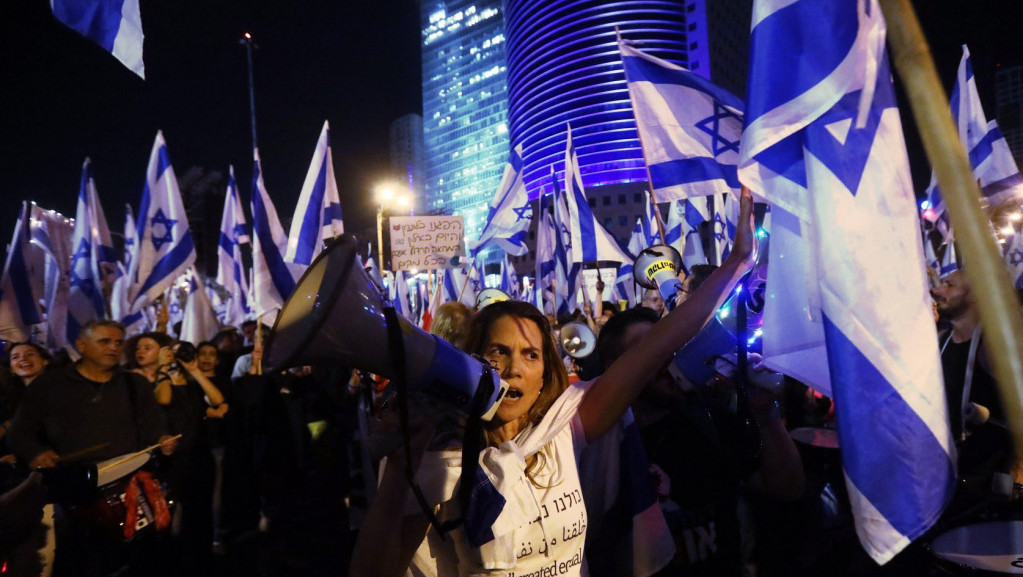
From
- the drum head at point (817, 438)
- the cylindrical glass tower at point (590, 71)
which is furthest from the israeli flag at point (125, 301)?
the cylindrical glass tower at point (590, 71)

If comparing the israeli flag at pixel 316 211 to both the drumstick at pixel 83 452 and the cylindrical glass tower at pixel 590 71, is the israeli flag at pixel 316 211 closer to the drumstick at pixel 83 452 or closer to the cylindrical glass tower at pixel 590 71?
the drumstick at pixel 83 452

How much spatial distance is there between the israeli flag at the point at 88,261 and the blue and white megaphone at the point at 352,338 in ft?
23.8

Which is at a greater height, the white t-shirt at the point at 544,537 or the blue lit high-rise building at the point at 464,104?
the blue lit high-rise building at the point at 464,104

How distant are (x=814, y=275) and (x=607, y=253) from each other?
21.9 ft

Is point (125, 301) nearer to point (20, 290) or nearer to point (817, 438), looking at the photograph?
point (20, 290)

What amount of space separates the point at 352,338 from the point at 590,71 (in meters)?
78.6

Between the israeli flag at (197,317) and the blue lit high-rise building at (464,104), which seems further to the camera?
the blue lit high-rise building at (464,104)

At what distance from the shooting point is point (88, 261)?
731cm

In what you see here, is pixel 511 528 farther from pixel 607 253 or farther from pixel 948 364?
pixel 607 253

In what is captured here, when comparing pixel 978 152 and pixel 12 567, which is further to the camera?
pixel 978 152

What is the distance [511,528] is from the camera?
149 centimetres

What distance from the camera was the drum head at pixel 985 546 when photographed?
1923mm

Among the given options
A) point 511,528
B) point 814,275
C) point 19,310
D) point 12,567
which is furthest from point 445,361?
point 19,310

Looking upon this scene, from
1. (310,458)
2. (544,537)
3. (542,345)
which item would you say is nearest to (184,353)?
(310,458)
